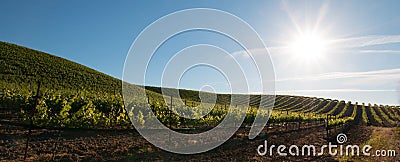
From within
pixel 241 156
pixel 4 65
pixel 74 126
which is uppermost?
pixel 4 65

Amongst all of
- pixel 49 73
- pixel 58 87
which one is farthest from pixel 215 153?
pixel 49 73

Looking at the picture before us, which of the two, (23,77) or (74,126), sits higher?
(23,77)

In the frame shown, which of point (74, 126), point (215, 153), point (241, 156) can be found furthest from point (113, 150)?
point (241, 156)

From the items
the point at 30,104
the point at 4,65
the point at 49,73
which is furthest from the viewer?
the point at 49,73

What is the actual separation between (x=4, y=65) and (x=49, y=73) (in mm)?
5458

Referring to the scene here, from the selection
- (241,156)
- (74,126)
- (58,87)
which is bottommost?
(241,156)

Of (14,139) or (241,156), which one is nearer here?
(14,139)

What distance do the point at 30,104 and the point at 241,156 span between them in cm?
977

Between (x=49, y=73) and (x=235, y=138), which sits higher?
(x=49, y=73)

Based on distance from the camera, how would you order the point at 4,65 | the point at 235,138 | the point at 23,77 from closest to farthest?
the point at 235,138, the point at 23,77, the point at 4,65

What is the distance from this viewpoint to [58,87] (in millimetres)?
36188

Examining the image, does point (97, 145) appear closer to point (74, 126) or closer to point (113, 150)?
point (113, 150)

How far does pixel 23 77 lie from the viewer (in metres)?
36.0

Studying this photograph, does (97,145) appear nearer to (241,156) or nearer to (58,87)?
(241,156)
